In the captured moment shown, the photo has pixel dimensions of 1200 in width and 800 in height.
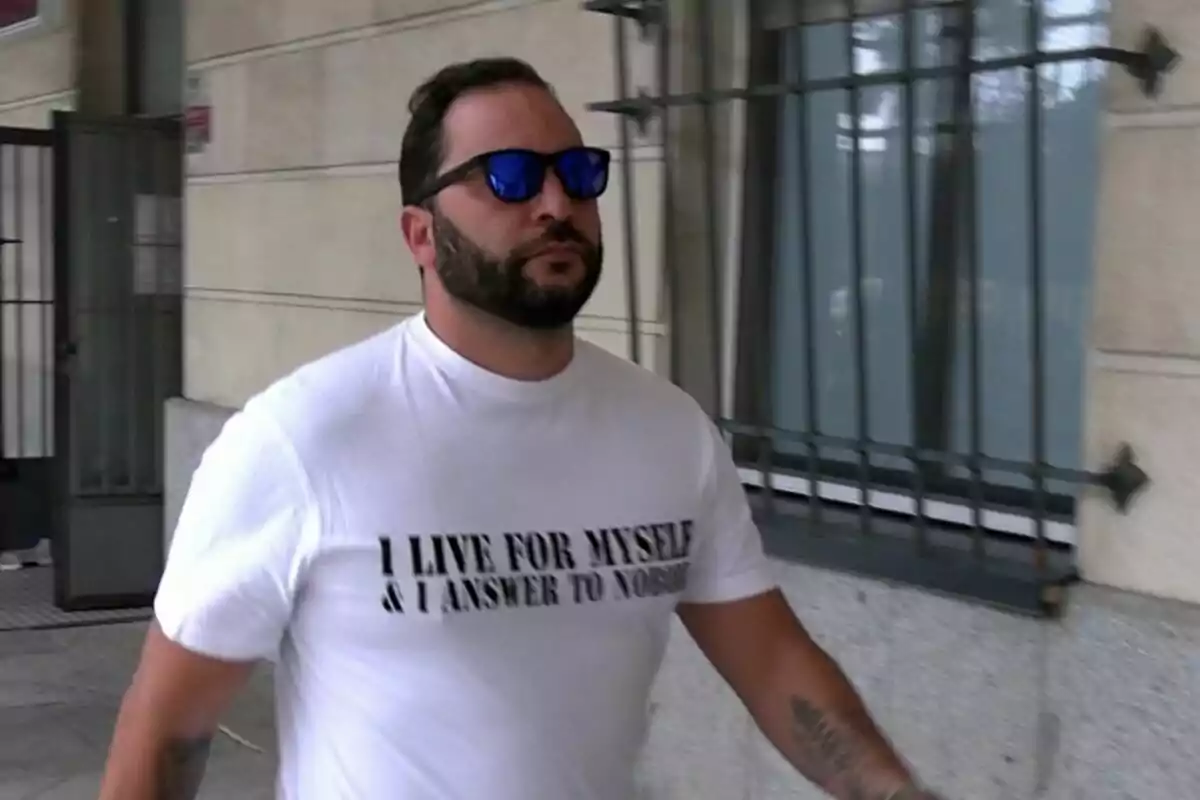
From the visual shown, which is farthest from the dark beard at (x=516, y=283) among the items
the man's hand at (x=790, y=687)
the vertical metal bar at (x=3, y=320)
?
the vertical metal bar at (x=3, y=320)

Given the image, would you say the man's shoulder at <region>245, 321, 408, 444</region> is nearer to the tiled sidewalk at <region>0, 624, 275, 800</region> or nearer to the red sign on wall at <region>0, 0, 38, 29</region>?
the tiled sidewalk at <region>0, 624, 275, 800</region>

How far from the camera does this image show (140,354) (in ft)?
23.6

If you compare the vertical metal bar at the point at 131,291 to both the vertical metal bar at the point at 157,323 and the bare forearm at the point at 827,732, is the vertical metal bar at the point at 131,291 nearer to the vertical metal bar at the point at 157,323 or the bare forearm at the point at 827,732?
the vertical metal bar at the point at 157,323

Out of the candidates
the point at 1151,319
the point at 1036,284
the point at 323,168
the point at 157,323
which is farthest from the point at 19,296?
the point at 1151,319

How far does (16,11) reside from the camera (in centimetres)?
879

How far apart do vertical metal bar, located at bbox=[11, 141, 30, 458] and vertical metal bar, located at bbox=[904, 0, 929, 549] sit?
6022 mm

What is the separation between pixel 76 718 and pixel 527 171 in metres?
4.37

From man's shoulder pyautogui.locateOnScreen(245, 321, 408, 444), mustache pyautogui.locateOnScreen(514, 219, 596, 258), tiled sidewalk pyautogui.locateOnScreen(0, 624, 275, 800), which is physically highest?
mustache pyautogui.locateOnScreen(514, 219, 596, 258)

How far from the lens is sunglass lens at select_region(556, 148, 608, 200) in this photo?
1888 millimetres

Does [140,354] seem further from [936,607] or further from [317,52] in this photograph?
[936,607]

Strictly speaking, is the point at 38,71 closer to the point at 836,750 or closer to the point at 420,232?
the point at 420,232

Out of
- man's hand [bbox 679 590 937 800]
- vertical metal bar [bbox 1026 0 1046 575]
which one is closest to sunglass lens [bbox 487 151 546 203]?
man's hand [bbox 679 590 937 800]

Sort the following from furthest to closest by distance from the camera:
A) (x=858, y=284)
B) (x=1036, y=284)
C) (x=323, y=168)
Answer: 1. (x=323, y=168)
2. (x=858, y=284)
3. (x=1036, y=284)

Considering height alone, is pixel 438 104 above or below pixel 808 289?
above
